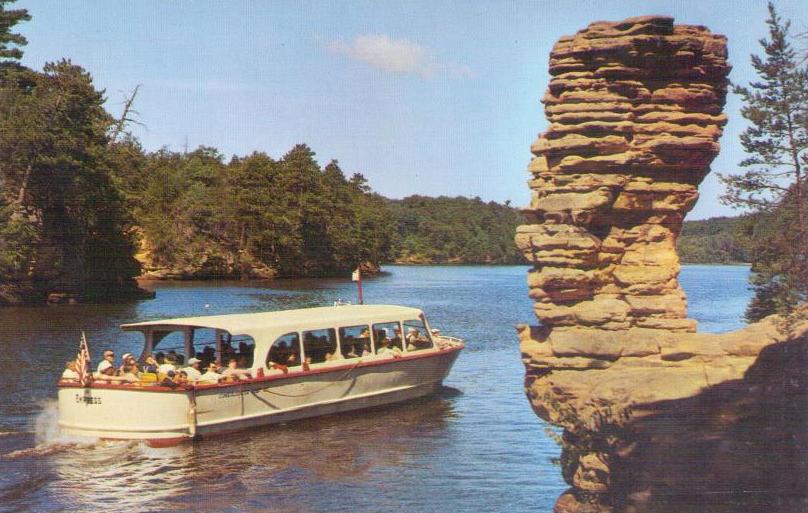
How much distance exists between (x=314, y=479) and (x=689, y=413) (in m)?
10.4

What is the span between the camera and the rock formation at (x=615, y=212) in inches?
564

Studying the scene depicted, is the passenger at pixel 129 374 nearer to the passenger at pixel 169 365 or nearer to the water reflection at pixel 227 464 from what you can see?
the passenger at pixel 169 365

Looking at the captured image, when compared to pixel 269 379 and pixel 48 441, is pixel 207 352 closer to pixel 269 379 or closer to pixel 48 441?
pixel 269 379

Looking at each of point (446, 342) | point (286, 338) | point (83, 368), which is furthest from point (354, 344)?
point (83, 368)

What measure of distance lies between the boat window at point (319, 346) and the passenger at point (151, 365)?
13.7 feet

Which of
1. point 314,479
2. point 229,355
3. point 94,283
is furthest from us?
point 94,283

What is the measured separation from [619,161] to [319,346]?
14.9 meters

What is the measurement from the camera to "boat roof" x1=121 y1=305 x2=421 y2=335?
84.8ft

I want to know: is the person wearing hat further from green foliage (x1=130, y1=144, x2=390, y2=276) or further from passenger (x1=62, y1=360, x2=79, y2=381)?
green foliage (x1=130, y1=144, x2=390, y2=276)

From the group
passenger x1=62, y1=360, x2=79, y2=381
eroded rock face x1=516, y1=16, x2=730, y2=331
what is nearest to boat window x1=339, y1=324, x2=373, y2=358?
passenger x1=62, y1=360, x2=79, y2=381

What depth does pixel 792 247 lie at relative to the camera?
13.4 metres

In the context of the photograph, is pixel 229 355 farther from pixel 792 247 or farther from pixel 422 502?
pixel 792 247

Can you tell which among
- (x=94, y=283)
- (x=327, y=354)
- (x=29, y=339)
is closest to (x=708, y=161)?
(x=327, y=354)

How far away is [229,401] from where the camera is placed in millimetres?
25141
